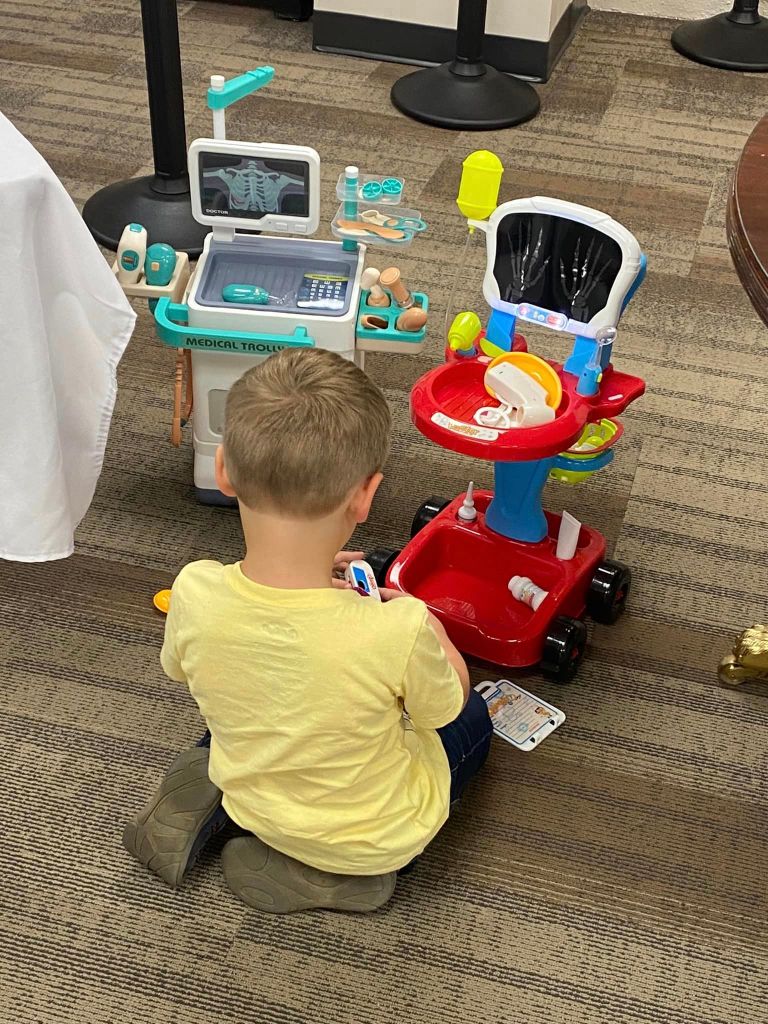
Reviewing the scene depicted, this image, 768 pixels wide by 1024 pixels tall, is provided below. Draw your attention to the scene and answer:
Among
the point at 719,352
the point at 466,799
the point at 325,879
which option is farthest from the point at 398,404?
the point at 325,879

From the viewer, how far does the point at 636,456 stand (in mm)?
2105

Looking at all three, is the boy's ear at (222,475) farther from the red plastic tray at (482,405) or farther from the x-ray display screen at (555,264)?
the x-ray display screen at (555,264)

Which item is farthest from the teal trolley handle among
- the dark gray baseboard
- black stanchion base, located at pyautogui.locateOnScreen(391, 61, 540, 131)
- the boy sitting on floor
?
the dark gray baseboard

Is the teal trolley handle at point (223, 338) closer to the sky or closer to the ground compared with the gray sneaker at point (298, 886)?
closer to the sky

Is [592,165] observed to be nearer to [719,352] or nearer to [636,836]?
[719,352]

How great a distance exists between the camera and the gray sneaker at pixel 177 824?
1349 millimetres

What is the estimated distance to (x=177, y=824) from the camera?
1.35 meters

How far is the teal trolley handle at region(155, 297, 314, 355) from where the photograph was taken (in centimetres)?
169

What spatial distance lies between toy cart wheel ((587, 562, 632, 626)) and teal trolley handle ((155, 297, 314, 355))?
0.52 metres

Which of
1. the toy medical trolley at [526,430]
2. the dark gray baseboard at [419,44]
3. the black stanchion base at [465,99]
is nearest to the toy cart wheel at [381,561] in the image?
the toy medical trolley at [526,430]

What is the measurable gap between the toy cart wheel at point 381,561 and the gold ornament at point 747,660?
0.48 metres

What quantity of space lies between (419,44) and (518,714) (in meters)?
2.46

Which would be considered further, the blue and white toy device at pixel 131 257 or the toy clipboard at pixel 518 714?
the blue and white toy device at pixel 131 257

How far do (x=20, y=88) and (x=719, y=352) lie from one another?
2.02 m
